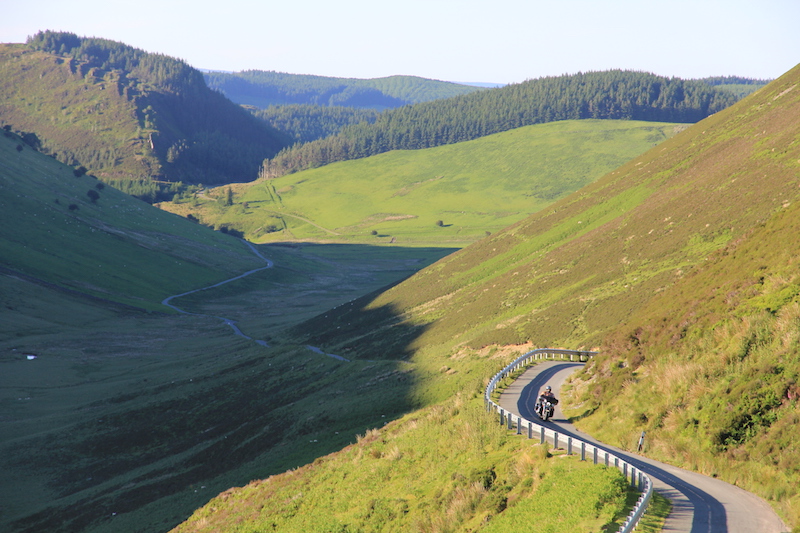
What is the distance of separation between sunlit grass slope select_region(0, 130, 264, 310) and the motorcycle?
10949cm

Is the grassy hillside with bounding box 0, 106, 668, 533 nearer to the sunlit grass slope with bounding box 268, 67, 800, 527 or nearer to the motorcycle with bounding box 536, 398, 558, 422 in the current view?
the motorcycle with bounding box 536, 398, 558, 422

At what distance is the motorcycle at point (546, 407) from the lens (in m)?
27.2

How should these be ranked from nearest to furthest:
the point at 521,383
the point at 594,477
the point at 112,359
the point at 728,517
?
1. the point at 728,517
2. the point at 594,477
3. the point at 521,383
4. the point at 112,359

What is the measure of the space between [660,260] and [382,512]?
1638 inches

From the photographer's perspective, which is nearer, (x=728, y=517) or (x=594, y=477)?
(x=728, y=517)

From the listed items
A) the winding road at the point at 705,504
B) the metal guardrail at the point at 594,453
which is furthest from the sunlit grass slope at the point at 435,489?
the winding road at the point at 705,504

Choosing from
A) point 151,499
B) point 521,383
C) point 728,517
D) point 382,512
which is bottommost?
point 151,499

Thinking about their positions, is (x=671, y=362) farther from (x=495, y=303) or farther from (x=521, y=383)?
(x=495, y=303)

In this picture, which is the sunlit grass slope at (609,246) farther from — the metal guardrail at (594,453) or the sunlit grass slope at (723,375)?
the metal guardrail at (594,453)

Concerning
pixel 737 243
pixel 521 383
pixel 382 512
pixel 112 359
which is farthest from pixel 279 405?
pixel 112 359

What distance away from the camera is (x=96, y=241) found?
15175cm

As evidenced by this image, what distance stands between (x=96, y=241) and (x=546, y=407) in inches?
5811

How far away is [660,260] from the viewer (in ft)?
186

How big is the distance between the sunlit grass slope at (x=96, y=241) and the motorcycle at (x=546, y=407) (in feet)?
359
